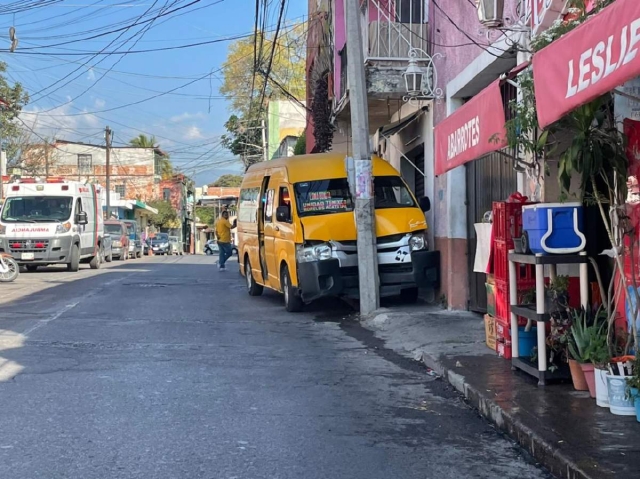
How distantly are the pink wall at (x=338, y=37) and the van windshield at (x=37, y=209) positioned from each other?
9772 mm

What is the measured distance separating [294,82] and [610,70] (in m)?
40.7

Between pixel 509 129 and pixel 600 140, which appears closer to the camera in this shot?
pixel 600 140

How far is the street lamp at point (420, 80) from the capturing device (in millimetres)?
12891

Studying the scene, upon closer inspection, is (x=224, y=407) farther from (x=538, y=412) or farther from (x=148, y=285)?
(x=148, y=285)

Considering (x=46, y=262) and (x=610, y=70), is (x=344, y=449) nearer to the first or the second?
(x=610, y=70)

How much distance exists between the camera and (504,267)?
7633mm

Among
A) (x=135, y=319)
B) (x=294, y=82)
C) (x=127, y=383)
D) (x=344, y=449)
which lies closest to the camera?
(x=344, y=449)

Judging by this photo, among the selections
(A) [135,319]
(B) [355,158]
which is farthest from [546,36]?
(A) [135,319]

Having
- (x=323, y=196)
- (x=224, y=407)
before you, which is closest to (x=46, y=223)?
(x=323, y=196)

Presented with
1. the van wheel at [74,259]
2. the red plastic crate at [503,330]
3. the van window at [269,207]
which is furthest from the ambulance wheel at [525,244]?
the van wheel at [74,259]

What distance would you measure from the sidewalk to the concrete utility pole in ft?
7.41

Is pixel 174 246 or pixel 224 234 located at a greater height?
pixel 224 234

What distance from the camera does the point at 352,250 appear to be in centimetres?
1251

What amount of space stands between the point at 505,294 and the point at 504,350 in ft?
2.22
